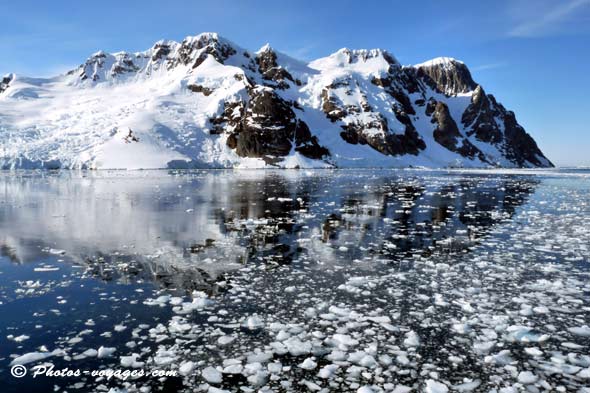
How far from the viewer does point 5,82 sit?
18925 centimetres

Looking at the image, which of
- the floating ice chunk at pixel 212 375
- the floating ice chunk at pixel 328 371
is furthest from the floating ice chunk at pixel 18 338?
the floating ice chunk at pixel 328 371

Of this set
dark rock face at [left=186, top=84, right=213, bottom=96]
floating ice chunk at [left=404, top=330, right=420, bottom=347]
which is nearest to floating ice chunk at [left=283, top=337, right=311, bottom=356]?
floating ice chunk at [left=404, top=330, right=420, bottom=347]

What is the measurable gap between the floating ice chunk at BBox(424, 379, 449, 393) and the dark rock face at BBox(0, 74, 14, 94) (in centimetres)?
22010

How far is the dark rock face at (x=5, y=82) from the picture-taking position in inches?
7229

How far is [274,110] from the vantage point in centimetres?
14950

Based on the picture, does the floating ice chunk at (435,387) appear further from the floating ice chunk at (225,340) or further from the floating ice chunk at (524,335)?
the floating ice chunk at (225,340)

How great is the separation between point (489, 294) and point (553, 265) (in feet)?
13.9

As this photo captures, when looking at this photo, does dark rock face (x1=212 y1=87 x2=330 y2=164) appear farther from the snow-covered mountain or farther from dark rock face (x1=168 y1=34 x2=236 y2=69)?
dark rock face (x1=168 y1=34 x2=236 y2=69)

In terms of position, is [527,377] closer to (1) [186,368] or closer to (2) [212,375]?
(2) [212,375]

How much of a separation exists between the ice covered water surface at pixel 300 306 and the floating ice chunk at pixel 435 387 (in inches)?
1.0

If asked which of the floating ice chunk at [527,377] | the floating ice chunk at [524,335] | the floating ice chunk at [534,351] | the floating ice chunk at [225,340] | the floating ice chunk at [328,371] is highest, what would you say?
the floating ice chunk at [524,335]

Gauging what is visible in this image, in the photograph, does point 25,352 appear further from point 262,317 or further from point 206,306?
point 262,317

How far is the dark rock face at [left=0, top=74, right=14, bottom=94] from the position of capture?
602 feet

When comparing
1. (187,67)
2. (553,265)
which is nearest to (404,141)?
(187,67)
